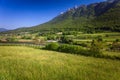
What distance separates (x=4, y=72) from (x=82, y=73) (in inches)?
163

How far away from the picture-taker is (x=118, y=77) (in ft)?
28.8

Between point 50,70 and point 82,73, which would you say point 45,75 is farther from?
point 82,73

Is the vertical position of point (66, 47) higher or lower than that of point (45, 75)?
lower

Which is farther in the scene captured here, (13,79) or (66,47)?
(66,47)

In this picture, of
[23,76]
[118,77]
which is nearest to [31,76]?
[23,76]

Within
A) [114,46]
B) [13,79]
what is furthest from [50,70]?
[114,46]

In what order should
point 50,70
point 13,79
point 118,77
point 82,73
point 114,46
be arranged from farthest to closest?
point 114,46 < point 50,70 < point 82,73 < point 118,77 < point 13,79

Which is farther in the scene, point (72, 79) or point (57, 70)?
point (57, 70)

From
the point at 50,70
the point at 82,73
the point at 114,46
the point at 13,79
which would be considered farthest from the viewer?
the point at 114,46

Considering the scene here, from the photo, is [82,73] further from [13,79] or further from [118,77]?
[13,79]

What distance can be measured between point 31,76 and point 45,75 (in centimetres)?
73

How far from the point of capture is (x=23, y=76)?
28.5 feet

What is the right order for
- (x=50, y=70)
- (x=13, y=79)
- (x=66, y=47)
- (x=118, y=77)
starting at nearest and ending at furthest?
(x=13, y=79)
(x=118, y=77)
(x=50, y=70)
(x=66, y=47)

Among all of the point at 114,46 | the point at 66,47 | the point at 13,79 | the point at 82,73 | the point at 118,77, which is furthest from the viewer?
the point at 114,46
